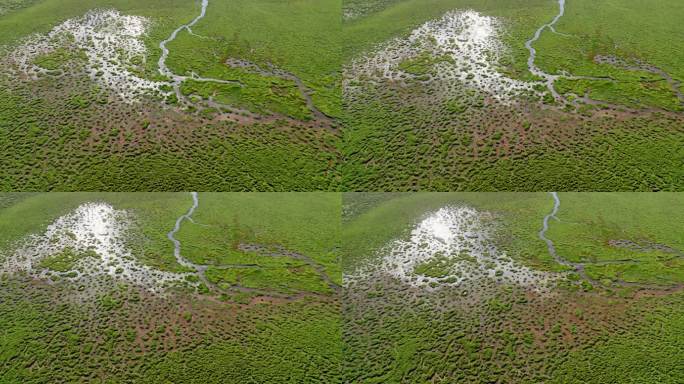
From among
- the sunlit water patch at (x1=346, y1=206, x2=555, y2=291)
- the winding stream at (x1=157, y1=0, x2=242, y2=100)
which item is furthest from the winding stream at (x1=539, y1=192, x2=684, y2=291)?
the winding stream at (x1=157, y1=0, x2=242, y2=100)

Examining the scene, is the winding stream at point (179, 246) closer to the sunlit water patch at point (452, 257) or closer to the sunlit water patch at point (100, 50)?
the sunlit water patch at point (100, 50)

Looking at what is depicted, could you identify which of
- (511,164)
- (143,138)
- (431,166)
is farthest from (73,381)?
(511,164)

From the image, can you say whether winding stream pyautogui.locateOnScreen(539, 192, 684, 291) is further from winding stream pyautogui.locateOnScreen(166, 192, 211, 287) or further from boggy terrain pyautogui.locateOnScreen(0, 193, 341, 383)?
winding stream pyautogui.locateOnScreen(166, 192, 211, 287)

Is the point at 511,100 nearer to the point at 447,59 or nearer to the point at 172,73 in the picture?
the point at 447,59

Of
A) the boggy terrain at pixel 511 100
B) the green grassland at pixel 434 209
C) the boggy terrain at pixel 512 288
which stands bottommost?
the boggy terrain at pixel 512 288

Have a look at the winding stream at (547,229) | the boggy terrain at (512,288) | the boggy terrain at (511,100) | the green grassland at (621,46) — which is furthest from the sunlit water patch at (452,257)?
the green grassland at (621,46)

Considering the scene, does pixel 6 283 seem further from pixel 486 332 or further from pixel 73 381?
pixel 486 332
